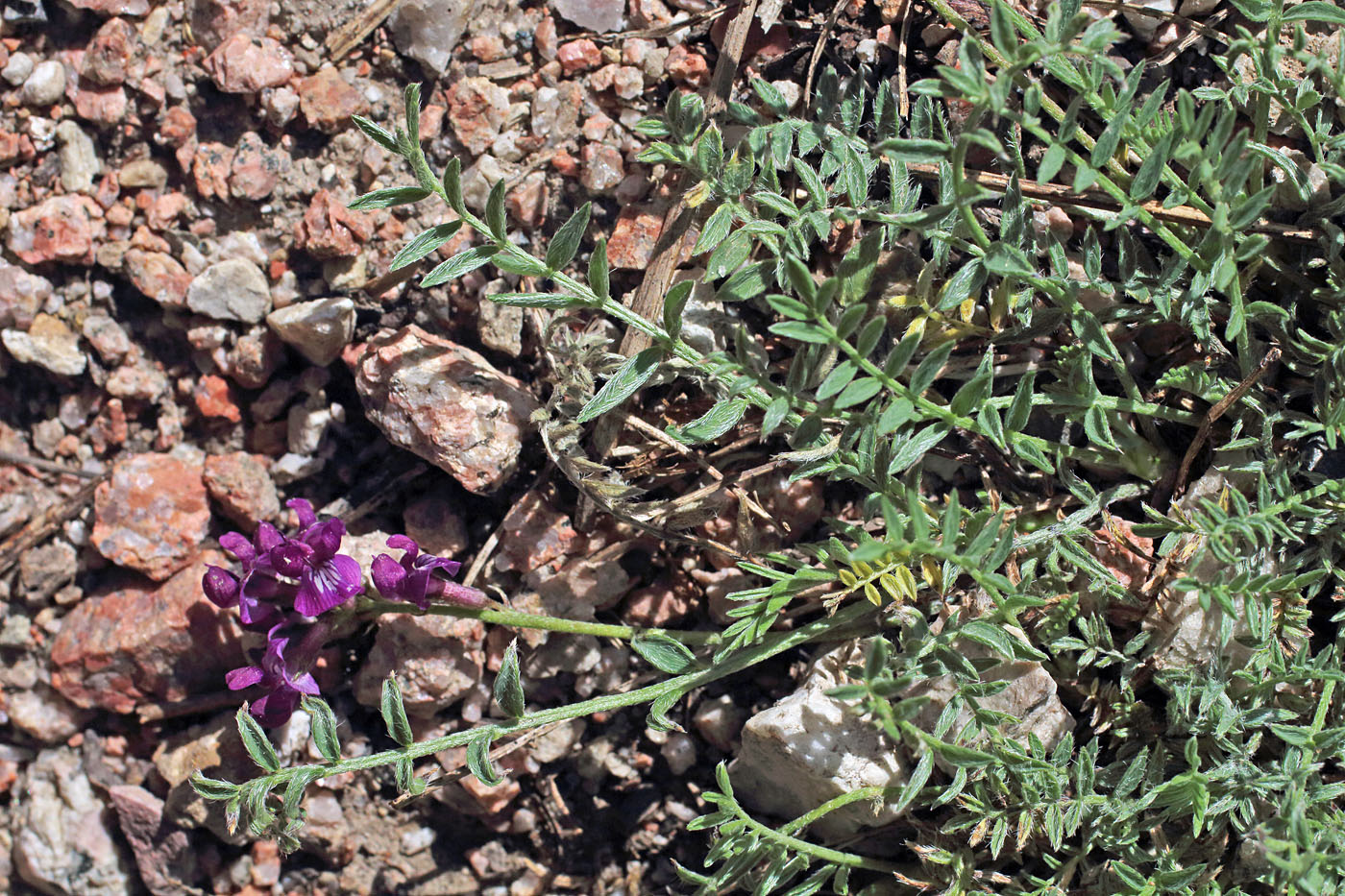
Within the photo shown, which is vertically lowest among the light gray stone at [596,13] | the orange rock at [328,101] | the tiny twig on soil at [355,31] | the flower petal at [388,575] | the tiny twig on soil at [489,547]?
the tiny twig on soil at [489,547]

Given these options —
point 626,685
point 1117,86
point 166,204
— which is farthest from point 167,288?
point 1117,86

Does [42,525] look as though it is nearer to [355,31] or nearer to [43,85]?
[43,85]

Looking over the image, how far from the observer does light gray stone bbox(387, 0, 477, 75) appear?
11.8 ft

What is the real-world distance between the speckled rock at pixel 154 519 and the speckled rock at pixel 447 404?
2.53 ft

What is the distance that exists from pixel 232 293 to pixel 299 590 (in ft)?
3.79

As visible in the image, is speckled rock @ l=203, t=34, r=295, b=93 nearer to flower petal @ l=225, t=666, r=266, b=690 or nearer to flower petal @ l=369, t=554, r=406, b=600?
flower petal @ l=369, t=554, r=406, b=600

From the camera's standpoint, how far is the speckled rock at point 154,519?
3.59 meters

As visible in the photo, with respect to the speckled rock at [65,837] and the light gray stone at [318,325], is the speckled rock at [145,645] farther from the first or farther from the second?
the light gray stone at [318,325]

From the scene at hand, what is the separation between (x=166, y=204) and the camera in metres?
3.69

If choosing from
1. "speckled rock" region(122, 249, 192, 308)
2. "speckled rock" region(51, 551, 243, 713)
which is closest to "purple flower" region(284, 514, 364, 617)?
"speckled rock" region(51, 551, 243, 713)

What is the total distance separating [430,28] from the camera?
361 cm

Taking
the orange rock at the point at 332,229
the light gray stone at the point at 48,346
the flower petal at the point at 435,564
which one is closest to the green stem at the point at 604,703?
the flower petal at the point at 435,564

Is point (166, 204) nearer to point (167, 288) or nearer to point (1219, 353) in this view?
point (167, 288)

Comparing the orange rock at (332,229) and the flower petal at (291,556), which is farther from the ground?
the orange rock at (332,229)
